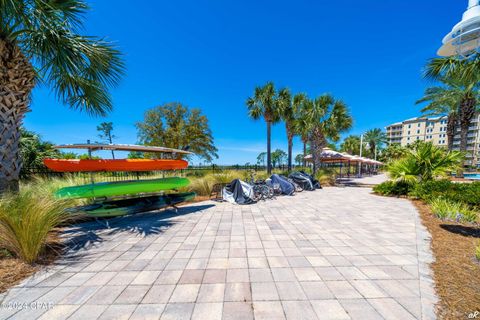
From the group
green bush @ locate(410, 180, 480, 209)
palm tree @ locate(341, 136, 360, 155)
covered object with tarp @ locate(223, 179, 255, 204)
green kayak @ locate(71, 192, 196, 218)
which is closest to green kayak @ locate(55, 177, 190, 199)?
green kayak @ locate(71, 192, 196, 218)

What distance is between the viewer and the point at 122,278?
2465 mm

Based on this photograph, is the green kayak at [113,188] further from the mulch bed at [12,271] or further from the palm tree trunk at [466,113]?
the palm tree trunk at [466,113]

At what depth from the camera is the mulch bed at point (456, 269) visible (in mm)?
1893

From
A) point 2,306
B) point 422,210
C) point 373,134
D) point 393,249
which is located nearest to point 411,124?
point 373,134

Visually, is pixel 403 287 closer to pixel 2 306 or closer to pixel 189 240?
pixel 189 240

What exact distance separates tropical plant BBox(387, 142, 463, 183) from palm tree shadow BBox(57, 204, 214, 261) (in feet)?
28.6

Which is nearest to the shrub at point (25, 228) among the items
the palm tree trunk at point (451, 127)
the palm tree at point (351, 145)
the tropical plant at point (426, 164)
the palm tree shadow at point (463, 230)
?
the palm tree shadow at point (463, 230)

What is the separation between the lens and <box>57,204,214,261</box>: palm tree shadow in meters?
3.44

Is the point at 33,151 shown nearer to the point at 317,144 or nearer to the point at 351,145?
the point at 317,144

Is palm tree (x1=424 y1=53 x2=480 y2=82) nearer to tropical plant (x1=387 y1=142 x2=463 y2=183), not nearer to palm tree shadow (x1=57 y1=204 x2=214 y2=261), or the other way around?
tropical plant (x1=387 y1=142 x2=463 y2=183)

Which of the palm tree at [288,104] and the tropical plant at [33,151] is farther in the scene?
the palm tree at [288,104]

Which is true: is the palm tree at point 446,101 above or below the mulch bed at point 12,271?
above

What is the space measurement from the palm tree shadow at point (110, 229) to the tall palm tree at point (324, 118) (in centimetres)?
1096

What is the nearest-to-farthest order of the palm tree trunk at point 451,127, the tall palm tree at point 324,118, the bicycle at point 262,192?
the bicycle at point 262,192, the tall palm tree at point 324,118, the palm tree trunk at point 451,127
